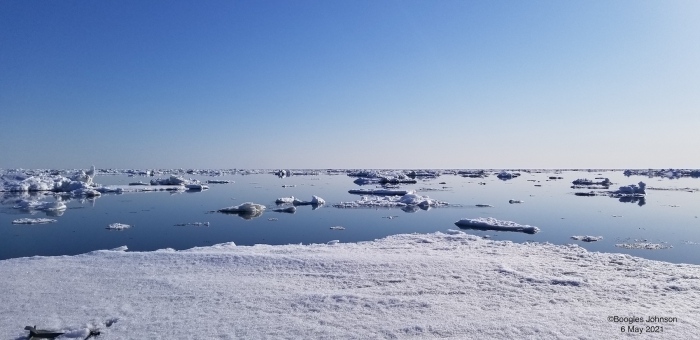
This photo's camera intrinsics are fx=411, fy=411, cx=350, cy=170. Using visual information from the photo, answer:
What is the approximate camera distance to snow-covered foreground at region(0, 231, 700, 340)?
13.4 ft

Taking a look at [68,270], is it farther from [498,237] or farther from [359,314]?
[498,237]

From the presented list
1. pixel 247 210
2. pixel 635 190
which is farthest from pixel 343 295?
pixel 635 190

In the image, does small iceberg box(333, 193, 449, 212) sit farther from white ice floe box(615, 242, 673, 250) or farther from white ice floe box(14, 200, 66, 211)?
white ice floe box(14, 200, 66, 211)

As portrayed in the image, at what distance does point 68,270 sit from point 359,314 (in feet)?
15.5

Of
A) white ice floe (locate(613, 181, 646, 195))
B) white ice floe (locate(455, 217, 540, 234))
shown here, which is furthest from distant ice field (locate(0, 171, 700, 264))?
white ice floe (locate(613, 181, 646, 195))

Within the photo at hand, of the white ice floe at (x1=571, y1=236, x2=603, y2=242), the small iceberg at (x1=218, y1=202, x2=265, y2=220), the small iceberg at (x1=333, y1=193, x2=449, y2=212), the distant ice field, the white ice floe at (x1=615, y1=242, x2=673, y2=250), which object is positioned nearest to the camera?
the white ice floe at (x1=615, y1=242, x2=673, y2=250)

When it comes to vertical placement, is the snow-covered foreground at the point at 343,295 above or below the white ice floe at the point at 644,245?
above

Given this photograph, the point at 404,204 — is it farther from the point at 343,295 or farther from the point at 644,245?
the point at 343,295

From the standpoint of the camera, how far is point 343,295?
4984 mm

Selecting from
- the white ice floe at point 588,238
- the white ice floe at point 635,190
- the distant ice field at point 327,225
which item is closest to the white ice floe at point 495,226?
the distant ice field at point 327,225

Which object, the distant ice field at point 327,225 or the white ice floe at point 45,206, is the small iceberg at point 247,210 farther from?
the white ice floe at point 45,206

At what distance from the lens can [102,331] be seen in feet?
13.2

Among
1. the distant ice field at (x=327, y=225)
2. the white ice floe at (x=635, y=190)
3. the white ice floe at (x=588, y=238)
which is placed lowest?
the distant ice field at (x=327, y=225)

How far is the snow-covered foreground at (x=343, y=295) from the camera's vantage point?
409cm
